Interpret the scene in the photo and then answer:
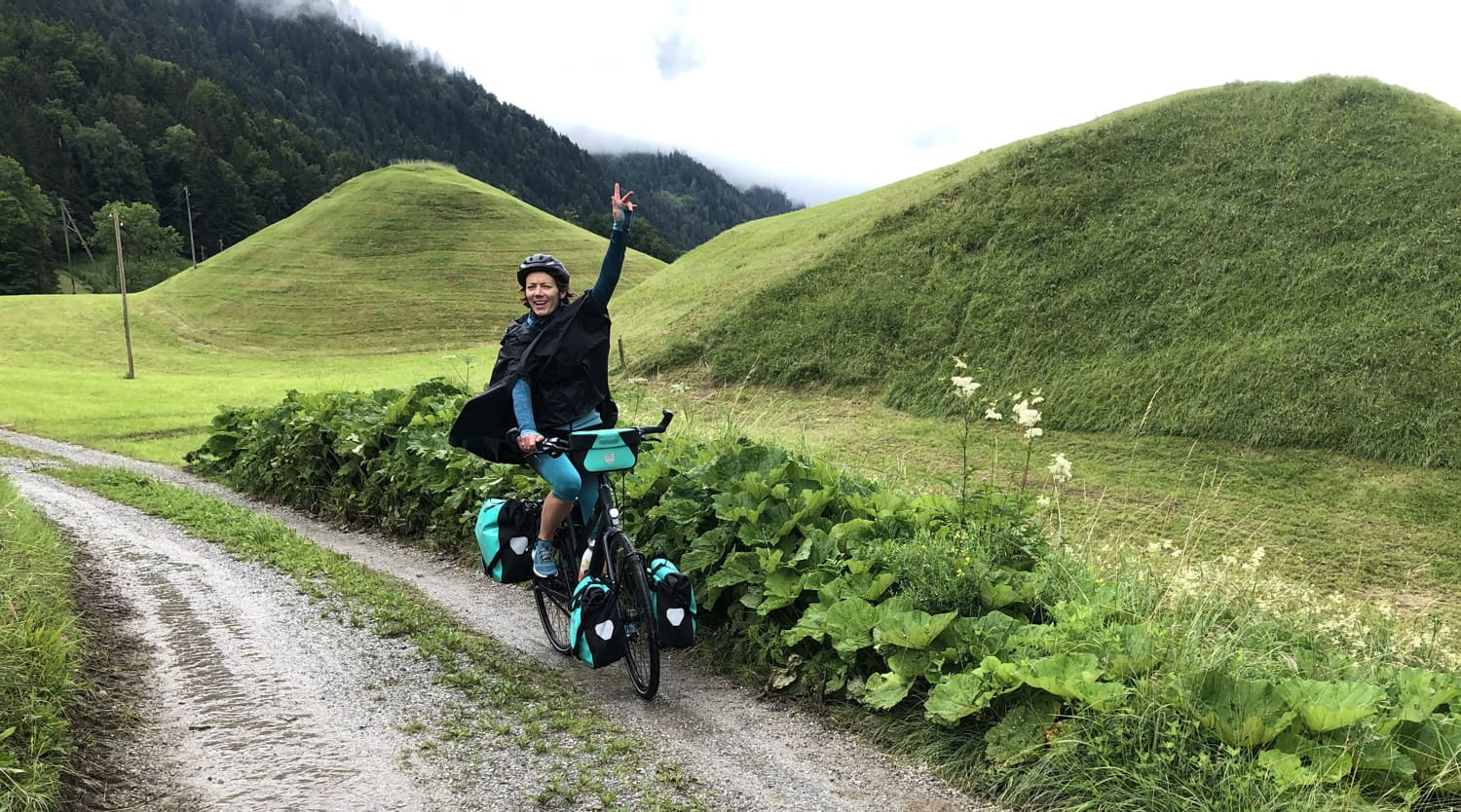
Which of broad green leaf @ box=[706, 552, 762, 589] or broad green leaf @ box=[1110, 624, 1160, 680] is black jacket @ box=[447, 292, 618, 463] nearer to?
broad green leaf @ box=[706, 552, 762, 589]

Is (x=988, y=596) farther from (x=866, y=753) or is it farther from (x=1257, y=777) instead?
(x=1257, y=777)

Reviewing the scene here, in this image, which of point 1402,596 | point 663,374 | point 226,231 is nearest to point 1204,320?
point 1402,596

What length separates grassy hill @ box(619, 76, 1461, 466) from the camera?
16250 millimetres

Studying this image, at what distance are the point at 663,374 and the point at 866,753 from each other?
22452 mm

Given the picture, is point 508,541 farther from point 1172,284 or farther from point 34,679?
point 1172,284

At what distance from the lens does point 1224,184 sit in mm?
23453

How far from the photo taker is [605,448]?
445 centimetres

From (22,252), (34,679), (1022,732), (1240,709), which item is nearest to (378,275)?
(22,252)

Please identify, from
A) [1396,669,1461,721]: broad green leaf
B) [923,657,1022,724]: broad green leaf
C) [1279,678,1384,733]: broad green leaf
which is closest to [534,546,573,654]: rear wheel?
[923,657,1022,724]: broad green leaf

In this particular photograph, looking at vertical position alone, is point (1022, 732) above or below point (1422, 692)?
below

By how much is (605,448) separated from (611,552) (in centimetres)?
69

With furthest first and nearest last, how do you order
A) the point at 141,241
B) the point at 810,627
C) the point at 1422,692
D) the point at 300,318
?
1. the point at 141,241
2. the point at 300,318
3. the point at 810,627
4. the point at 1422,692

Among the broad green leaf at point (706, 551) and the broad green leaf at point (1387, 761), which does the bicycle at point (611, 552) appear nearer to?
the broad green leaf at point (706, 551)

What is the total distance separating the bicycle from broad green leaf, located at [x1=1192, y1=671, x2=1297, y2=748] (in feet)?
8.74
